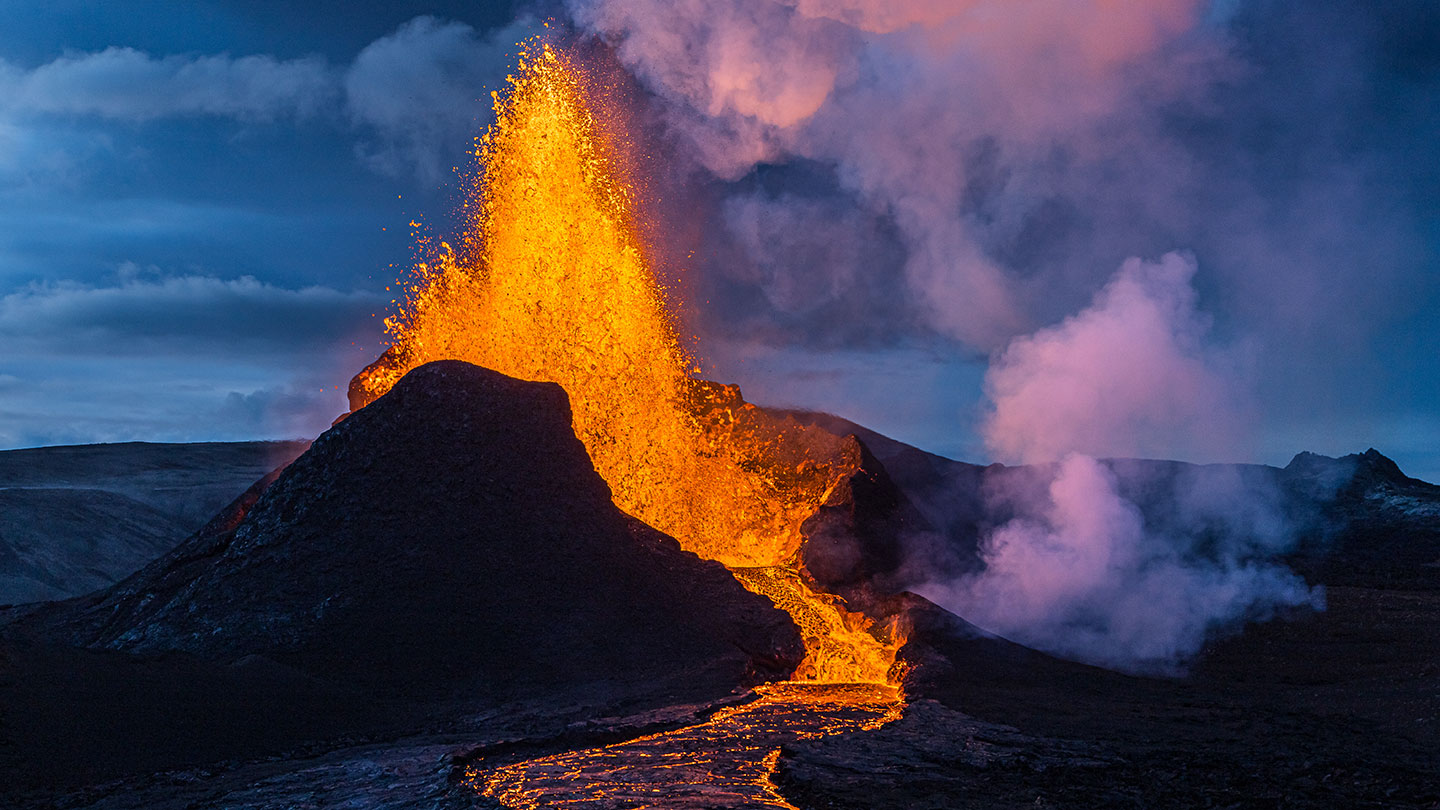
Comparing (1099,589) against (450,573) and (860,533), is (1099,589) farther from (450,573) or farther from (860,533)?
(450,573)

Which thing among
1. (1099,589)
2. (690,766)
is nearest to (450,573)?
(690,766)

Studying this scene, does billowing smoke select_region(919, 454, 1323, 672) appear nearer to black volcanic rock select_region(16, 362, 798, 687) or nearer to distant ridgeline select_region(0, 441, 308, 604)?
black volcanic rock select_region(16, 362, 798, 687)

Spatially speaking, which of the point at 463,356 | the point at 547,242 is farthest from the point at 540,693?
the point at 547,242

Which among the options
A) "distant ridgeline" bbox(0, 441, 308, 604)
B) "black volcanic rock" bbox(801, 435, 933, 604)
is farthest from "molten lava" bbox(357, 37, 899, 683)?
"distant ridgeline" bbox(0, 441, 308, 604)

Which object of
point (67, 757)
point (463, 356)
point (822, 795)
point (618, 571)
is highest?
point (463, 356)

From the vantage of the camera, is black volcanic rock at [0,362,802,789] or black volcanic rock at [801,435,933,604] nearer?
black volcanic rock at [0,362,802,789]

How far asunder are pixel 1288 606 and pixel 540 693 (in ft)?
53.7

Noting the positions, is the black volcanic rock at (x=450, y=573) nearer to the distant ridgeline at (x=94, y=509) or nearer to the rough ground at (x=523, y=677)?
the rough ground at (x=523, y=677)

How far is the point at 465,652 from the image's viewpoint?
14.5 meters

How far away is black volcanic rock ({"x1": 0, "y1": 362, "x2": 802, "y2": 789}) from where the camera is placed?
1360 centimetres

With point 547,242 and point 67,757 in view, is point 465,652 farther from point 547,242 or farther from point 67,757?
point 547,242

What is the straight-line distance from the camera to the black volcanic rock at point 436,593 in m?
13.6

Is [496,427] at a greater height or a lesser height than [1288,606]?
greater

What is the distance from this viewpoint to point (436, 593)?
15.4 meters
